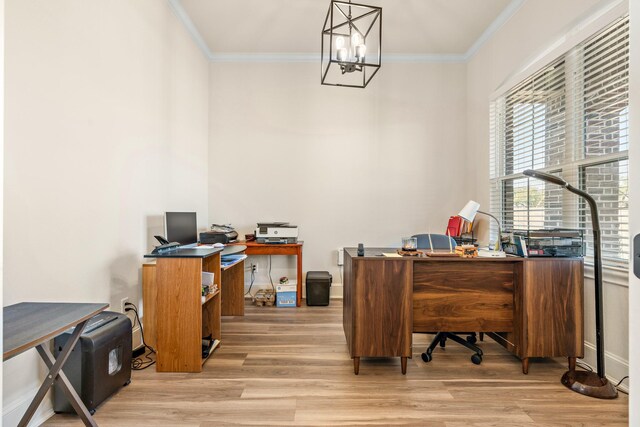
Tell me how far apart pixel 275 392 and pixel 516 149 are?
10.7ft

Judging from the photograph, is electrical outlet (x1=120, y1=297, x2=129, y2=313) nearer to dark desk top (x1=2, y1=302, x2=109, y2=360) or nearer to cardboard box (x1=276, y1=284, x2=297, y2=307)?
dark desk top (x1=2, y1=302, x2=109, y2=360)

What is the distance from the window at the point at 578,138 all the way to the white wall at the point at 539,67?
11 centimetres

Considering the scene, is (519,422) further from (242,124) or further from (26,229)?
(242,124)

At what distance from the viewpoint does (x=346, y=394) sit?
6.99 ft

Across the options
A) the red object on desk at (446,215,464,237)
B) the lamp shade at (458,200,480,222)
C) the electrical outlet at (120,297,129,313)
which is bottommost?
the electrical outlet at (120,297,129,313)

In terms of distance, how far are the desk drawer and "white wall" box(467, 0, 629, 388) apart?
2.13 feet

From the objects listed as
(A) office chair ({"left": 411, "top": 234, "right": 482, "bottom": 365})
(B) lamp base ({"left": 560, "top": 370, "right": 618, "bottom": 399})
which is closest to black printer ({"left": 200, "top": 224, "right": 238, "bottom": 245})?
(A) office chair ({"left": 411, "top": 234, "right": 482, "bottom": 365})

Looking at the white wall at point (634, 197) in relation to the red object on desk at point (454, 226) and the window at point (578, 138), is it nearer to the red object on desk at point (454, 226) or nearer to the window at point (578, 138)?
the window at point (578, 138)

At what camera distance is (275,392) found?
215cm

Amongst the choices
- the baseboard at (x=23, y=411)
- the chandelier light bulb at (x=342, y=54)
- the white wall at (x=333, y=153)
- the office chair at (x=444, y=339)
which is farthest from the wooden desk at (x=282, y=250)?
the baseboard at (x=23, y=411)

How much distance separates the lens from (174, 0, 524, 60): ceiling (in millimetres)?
3455

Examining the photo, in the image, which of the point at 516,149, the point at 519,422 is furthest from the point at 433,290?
the point at 516,149

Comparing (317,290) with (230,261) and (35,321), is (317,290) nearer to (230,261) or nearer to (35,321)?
(230,261)

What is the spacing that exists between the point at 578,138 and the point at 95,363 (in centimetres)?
367
